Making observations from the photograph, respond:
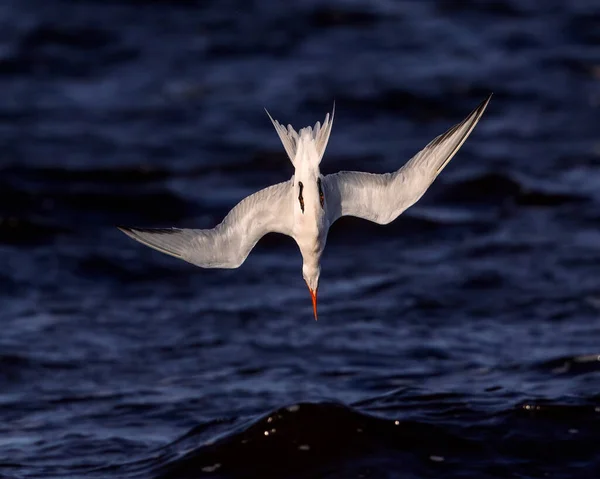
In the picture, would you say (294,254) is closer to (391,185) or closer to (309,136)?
(391,185)

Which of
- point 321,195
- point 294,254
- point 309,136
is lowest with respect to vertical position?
point 321,195

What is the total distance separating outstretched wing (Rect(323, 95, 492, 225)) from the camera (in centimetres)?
602

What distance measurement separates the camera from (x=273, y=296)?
975cm

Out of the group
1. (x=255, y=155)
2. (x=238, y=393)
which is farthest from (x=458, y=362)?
(x=255, y=155)

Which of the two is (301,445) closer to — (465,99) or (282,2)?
(465,99)

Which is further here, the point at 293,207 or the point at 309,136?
the point at 293,207

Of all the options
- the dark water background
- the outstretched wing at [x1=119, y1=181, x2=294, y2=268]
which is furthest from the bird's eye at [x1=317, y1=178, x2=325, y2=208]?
the dark water background

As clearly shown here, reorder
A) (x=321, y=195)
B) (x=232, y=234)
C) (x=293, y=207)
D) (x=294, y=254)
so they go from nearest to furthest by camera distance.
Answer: (x=321, y=195), (x=293, y=207), (x=232, y=234), (x=294, y=254)

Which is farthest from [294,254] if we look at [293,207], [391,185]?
[293,207]

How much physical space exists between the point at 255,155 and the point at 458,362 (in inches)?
174

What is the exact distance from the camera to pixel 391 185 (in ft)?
20.1

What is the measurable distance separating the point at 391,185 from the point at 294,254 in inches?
177

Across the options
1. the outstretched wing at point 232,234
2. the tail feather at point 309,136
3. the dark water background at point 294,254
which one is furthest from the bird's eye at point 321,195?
the dark water background at point 294,254

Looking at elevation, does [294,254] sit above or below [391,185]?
above
